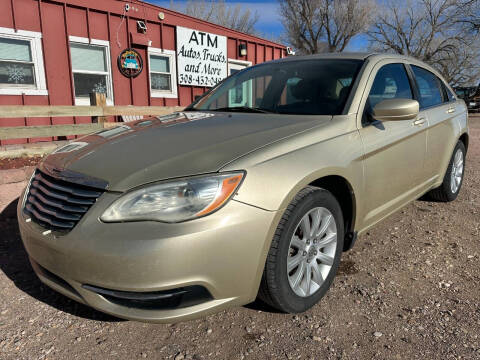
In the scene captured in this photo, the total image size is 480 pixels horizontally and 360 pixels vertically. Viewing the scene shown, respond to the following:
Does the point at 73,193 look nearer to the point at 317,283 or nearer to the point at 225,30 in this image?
the point at 317,283

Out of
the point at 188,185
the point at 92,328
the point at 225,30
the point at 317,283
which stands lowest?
the point at 92,328

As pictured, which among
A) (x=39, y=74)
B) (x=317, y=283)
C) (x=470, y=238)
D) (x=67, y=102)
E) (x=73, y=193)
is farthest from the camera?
(x=67, y=102)

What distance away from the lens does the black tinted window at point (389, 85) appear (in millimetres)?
2738

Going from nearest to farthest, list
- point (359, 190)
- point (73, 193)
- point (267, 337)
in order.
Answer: point (73, 193), point (267, 337), point (359, 190)

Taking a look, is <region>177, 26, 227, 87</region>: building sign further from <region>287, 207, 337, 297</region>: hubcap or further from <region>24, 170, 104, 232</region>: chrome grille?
<region>287, 207, 337, 297</region>: hubcap

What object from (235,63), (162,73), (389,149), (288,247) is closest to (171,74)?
(162,73)

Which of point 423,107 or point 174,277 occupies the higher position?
point 423,107

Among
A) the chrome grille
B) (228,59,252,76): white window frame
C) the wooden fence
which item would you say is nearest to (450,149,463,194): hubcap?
the chrome grille

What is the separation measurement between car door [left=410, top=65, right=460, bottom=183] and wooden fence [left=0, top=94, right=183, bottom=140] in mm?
4231

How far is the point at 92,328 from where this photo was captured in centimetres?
209

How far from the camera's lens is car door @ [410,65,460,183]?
11.1 feet

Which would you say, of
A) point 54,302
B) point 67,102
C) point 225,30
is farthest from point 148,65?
point 54,302

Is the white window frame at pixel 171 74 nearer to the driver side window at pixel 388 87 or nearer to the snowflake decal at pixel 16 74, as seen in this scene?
the snowflake decal at pixel 16 74

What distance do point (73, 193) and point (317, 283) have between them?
1486 mm
